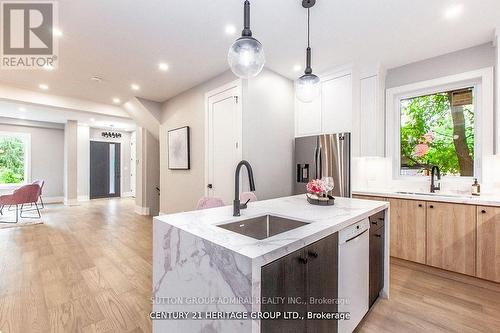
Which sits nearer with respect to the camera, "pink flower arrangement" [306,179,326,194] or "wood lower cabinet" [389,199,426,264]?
"pink flower arrangement" [306,179,326,194]

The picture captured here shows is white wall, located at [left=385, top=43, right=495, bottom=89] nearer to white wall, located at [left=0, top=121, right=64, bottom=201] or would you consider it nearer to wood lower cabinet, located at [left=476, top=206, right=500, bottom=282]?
wood lower cabinet, located at [left=476, top=206, right=500, bottom=282]

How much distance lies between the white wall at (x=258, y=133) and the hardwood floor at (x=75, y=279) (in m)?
1.25

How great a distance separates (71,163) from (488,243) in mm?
9347

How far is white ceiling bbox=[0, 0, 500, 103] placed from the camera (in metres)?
2.05

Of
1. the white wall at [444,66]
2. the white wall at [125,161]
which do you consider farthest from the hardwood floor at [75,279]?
the white wall at [125,161]

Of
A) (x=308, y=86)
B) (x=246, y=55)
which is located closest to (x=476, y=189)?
(x=308, y=86)

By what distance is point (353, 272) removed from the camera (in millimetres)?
1523

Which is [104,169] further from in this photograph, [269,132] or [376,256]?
[376,256]

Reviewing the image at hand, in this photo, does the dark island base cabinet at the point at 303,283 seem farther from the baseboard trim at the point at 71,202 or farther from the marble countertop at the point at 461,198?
the baseboard trim at the point at 71,202

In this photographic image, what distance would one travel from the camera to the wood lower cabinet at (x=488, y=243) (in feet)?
7.25

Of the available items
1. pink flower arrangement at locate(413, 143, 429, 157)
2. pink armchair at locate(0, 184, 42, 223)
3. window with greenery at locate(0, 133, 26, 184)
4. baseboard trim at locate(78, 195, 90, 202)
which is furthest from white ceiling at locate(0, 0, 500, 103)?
baseboard trim at locate(78, 195, 90, 202)

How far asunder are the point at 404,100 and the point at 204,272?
12.4 ft

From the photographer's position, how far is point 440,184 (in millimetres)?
3014

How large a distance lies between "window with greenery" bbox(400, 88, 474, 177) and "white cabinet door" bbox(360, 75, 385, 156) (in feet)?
1.40
